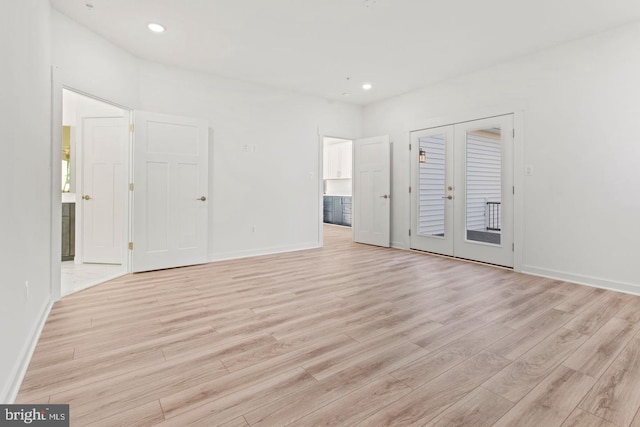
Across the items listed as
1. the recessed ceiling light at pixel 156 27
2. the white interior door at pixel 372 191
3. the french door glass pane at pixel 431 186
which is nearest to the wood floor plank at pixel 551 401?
the french door glass pane at pixel 431 186

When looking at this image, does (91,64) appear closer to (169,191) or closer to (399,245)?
(169,191)

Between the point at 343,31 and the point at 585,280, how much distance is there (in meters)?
3.89

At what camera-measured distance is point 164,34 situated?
11.8ft

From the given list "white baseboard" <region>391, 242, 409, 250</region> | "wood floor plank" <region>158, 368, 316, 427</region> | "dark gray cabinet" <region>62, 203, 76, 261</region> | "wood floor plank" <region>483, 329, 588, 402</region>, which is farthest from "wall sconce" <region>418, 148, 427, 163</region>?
"dark gray cabinet" <region>62, 203, 76, 261</region>

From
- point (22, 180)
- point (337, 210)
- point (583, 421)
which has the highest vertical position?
point (22, 180)

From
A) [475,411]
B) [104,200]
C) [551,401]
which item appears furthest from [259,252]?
[551,401]

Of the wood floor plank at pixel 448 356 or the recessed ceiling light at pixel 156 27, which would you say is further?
the recessed ceiling light at pixel 156 27

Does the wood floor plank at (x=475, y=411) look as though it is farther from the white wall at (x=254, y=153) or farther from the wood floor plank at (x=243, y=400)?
the white wall at (x=254, y=153)

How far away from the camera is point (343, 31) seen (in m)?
3.55

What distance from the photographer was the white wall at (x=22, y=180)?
1.57m

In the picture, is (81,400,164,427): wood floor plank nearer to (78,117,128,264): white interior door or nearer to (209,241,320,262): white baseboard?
(209,241,320,262): white baseboard

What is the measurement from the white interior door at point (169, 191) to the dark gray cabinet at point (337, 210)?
5452 mm

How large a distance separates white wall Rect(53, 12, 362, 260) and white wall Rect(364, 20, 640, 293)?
2.88 metres

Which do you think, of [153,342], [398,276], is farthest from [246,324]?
[398,276]
